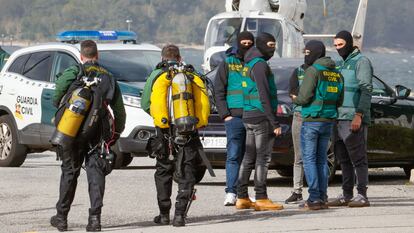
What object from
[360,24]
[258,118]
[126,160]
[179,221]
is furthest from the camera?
[360,24]

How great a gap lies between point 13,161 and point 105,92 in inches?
309

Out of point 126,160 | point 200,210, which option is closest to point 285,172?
point 126,160

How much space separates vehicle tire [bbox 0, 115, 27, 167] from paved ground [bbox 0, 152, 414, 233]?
108 centimetres

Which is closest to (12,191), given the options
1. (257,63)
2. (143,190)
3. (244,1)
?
(143,190)

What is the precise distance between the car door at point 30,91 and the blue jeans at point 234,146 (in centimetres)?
551

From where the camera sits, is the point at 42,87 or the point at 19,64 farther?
the point at 19,64

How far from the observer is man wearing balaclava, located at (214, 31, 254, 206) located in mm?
13844

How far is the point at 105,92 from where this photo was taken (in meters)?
12.2

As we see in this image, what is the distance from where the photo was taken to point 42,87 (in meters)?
19.1

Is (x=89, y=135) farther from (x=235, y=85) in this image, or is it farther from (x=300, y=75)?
(x=300, y=75)

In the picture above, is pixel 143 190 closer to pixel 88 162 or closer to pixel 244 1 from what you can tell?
pixel 88 162

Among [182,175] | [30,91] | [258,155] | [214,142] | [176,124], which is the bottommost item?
[30,91]

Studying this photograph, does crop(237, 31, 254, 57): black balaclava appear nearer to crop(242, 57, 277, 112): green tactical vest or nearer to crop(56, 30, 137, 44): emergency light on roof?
crop(242, 57, 277, 112): green tactical vest

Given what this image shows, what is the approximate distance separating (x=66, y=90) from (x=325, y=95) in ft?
9.00
